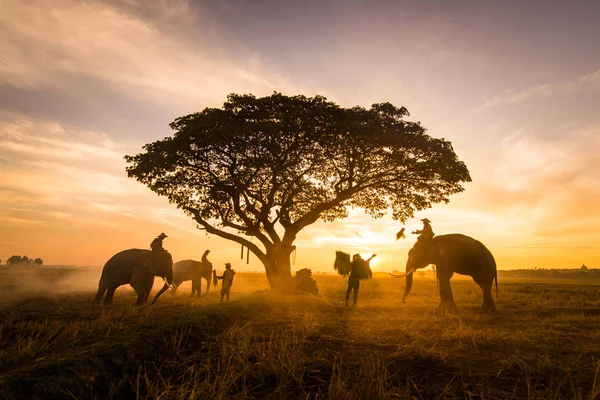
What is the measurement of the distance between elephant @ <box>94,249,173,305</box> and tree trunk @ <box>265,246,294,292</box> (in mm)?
6530

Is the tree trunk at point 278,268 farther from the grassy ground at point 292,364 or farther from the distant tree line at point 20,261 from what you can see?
the distant tree line at point 20,261

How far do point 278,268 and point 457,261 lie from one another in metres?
10.6

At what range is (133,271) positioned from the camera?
15039 millimetres

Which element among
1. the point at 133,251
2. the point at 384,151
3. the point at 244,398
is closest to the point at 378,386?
the point at 244,398

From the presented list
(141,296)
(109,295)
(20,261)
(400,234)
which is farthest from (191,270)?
(20,261)

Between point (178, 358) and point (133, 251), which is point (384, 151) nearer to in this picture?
point (133, 251)

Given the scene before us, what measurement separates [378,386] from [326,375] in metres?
0.97

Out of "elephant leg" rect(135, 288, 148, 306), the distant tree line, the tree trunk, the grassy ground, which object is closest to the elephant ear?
the grassy ground

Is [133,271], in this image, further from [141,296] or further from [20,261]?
[20,261]

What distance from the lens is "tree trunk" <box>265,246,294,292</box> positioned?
2091 cm

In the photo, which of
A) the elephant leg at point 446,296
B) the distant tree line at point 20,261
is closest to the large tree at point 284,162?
the elephant leg at point 446,296

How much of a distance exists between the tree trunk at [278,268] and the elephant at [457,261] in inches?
344

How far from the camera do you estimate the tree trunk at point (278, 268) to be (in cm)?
2091

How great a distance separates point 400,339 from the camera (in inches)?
280
